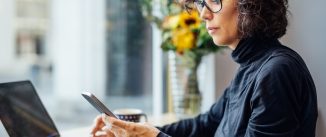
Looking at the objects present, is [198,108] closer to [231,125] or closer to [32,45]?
[231,125]

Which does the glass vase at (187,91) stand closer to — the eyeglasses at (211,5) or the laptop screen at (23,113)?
the eyeglasses at (211,5)

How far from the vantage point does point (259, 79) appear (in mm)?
925

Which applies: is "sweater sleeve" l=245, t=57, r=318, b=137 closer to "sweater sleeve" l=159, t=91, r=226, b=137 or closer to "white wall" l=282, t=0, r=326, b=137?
Result: "sweater sleeve" l=159, t=91, r=226, b=137

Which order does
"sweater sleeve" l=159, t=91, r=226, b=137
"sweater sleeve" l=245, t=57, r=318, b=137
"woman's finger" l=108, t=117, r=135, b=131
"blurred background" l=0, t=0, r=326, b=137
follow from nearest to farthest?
1. "sweater sleeve" l=245, t=57, r=318, b=137
2. "woman's finger" l=108, t=117, r=135, b=131
3. "sweater sleeve" l=159, t=91, r=226, b=137
4. "blurred background" l=0, t=0, r=326, b=137

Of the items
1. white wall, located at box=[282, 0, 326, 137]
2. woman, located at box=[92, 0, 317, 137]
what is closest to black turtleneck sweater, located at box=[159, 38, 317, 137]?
woman, located at box=[92, 0, 317, 137]

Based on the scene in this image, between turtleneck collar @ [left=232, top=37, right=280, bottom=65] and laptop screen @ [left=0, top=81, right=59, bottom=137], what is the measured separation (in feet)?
2.02

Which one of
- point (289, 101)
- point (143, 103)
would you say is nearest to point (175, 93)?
point (143, 103)

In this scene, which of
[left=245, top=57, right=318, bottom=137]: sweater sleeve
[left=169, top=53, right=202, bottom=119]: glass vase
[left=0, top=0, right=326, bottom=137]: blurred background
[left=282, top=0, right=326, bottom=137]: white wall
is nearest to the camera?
[left=245, top=57, right=318, bottom=137]: sweater sleeve

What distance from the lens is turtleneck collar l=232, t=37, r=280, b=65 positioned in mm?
1061

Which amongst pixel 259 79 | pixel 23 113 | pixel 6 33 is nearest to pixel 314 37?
pixel 259 79

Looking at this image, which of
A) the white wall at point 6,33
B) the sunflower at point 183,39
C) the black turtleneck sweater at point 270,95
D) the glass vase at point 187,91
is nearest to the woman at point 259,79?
the black turtleneck sweater at point 270,95

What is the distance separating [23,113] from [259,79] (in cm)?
67

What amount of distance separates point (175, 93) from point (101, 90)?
1.62 feet

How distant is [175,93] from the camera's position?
177 cm
